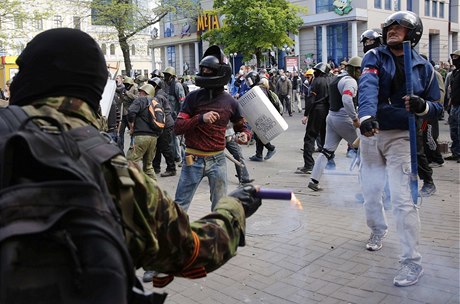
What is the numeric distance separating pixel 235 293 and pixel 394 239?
6.46ft

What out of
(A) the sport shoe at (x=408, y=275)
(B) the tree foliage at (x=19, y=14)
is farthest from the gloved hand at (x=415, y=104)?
(B) the tree foliage at (x=19, y=14)

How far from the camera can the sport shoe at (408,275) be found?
397cm

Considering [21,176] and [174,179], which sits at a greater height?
[21,176]

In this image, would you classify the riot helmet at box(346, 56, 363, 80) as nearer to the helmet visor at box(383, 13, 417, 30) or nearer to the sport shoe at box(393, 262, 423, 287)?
the helmet visor at box(383, 13, 417, 30)

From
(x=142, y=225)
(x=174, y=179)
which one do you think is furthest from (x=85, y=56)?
(x=174, y=179)

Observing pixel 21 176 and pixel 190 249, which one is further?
pixel 190 249

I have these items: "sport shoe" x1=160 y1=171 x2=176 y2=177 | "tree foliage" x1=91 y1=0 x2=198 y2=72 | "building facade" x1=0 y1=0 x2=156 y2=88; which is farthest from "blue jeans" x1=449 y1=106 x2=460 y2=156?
"tree foliage" x1=91 y1=0 x2=198 y2=72

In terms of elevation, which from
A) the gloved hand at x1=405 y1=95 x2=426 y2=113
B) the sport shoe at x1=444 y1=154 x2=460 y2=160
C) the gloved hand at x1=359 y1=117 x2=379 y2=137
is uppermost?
the gloved hand at x1=405 y1=95 x2=426 y2=113

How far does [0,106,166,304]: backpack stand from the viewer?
1.21 metres

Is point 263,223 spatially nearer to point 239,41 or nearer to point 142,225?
point 142,225

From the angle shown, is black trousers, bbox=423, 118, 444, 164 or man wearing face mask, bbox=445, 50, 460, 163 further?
man wearing face mask, bbox=445, 50, 460, 163

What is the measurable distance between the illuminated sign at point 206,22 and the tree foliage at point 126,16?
57.1 ft

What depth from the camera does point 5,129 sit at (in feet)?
4.61

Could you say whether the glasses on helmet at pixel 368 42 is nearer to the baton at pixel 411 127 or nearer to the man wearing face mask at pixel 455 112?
the baton at pixel 411 127
